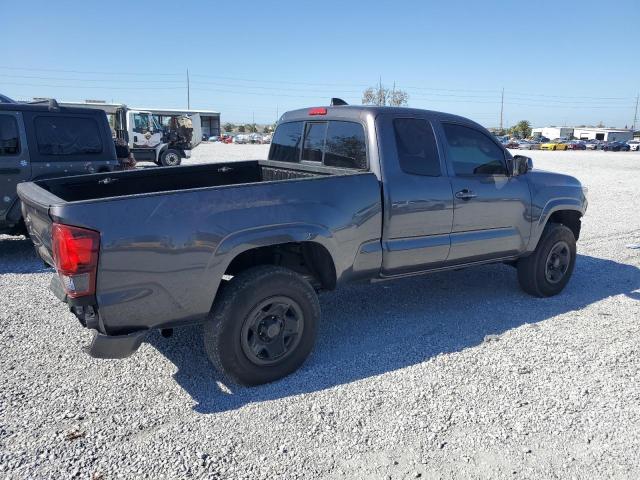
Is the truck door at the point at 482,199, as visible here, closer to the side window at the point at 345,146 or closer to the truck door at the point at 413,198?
the truck door at the point at 413,198

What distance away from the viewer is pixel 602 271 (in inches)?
268

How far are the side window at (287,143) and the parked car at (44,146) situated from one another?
3.20m

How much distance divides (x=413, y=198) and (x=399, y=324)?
1251 mm

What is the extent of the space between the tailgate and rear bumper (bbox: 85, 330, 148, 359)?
0.69 meters

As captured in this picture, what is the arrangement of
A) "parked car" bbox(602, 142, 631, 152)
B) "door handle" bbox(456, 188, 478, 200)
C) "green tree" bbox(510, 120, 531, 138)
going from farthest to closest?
"green tree" bbox(510, 120, 531, 138), "parked car" bbox(602, 142, 631, 152), "door handle" bbox(456, 188, 478, 200)

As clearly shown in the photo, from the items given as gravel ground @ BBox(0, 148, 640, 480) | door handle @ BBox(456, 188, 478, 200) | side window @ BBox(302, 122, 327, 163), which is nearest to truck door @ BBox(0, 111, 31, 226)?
gravel ground @ BBox(0, 148, 640, 480)

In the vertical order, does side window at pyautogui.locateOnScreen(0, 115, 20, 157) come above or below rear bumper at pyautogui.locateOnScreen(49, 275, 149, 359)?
above

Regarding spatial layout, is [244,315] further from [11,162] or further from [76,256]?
[11,162]

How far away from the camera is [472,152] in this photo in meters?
4.96

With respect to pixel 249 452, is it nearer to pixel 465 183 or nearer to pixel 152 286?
pixel 152 286

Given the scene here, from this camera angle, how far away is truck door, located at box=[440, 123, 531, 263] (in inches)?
187

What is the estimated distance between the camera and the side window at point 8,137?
22.1 feet

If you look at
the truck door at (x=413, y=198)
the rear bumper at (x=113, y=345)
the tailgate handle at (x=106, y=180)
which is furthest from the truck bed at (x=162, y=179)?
the rear bumper at (x=113, y=345)

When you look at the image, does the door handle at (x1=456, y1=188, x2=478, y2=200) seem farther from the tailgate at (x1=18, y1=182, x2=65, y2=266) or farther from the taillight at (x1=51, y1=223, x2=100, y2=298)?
the tailgate at (x1=18, y1=182, x2=65, y2=266)
